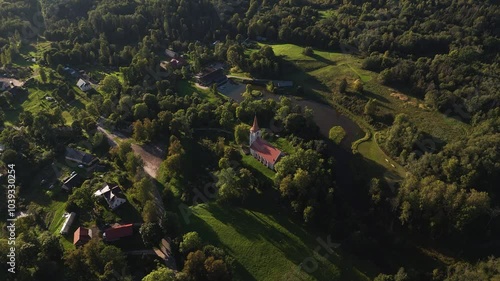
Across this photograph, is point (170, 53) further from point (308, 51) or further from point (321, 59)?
point (321, 59)

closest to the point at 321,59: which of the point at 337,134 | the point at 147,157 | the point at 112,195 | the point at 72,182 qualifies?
the point at 337,134

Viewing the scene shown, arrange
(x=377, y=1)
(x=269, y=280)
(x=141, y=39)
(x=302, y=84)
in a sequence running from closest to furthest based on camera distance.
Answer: (x=269, y=280) → (x=302, y=84) → (x=141, y=39) → (x=377, y=1)

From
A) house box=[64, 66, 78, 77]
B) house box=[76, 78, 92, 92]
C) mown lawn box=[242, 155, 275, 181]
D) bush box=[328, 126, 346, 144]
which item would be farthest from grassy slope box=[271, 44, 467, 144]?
house box=[64, 66, 78, 77]

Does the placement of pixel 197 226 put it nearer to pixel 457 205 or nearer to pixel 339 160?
pixel 339 160

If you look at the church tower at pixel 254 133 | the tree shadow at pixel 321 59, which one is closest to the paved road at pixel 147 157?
the church tower at pixel 254 133

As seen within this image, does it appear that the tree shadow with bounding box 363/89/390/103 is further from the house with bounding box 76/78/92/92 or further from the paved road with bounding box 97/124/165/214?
the house with bounding box 76/78/92/92

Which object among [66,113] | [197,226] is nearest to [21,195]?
[66,113]

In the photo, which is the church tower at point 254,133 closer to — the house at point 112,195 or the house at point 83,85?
the house at point 112,195
